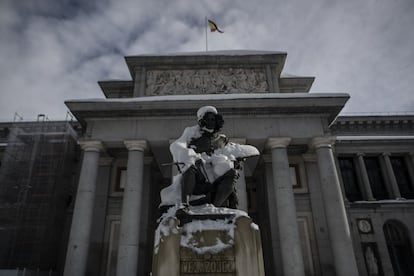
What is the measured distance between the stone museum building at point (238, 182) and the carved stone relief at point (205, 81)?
0.09m

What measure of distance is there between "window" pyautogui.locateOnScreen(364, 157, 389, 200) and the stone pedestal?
23542 mm

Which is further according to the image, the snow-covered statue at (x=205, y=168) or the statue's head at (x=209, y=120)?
the statue's head at (x=209, y=120)

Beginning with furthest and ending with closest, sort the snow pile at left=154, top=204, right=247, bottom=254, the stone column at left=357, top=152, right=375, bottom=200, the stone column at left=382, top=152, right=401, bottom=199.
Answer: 1. the stone column at left=382, top=152, right=401, bottom=199
2. the stone column at left=357, top=152, right=375, bottom=200
3. the snow pile at left=154, top=204, right=247, bottom=254

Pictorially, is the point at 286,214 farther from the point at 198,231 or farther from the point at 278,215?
the point at 198,231

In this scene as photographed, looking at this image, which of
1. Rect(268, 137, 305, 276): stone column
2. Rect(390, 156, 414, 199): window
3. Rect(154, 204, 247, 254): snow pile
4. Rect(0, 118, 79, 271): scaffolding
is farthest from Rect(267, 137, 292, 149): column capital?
Rect(0, 118, 79, 271): scaffolding

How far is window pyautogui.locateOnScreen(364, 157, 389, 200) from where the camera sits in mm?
23609

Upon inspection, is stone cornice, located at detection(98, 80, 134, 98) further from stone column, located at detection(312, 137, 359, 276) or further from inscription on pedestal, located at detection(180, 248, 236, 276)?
inscription on pedestal, located at detection(180, 248, 236, 276)

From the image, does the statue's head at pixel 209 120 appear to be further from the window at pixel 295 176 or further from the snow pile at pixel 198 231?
the window at pixel 295 176

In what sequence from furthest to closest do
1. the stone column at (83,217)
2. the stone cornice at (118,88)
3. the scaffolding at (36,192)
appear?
the stone cornice at (118,88) → the scaffolding at (36,192) → the stone column at (83,217)

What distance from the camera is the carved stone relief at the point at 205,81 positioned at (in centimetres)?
1972

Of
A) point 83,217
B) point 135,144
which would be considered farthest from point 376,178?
point 83,217

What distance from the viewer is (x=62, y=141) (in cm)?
2092

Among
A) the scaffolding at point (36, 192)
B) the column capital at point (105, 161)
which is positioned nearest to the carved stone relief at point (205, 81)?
the column capital at point (105, 161)

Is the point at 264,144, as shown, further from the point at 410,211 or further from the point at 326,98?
the point at 410,211
